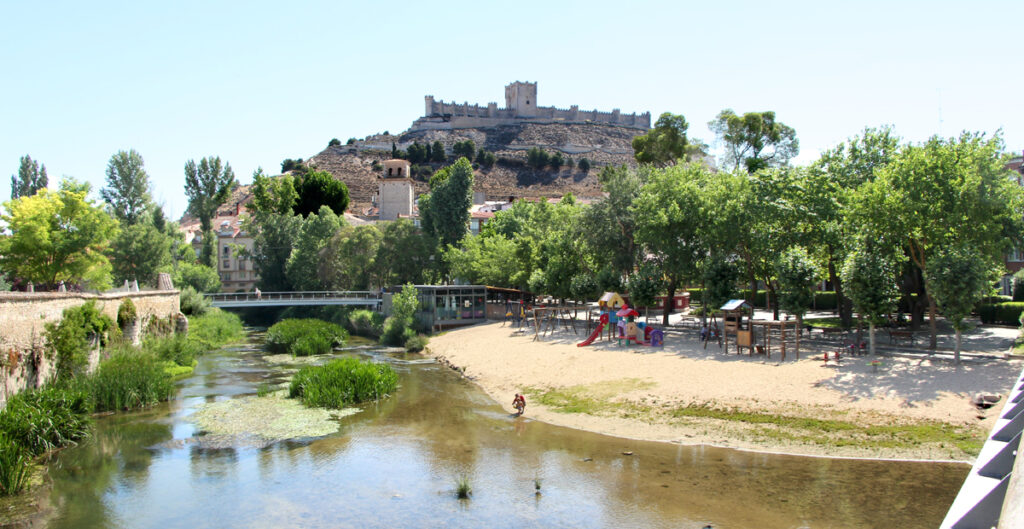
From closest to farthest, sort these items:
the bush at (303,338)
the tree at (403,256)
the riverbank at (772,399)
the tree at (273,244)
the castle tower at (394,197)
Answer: the riverbank at (772,399) → the bush at (303,338) → the tree at (403,256) → the tree at (273,244) → the castle tower at (394,197)

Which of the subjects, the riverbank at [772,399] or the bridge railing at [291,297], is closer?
the riverbank at [772,399]

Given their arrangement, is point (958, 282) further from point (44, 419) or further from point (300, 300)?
point (300, 300)

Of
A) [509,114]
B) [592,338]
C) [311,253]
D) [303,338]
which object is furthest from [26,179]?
[509,114]

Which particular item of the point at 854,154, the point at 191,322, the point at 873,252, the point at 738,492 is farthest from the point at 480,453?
the point at 191,322

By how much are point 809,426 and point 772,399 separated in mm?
2214

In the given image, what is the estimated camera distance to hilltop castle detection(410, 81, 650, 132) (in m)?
183

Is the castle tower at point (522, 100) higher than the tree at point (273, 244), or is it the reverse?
the castle tower at point (522, 100)

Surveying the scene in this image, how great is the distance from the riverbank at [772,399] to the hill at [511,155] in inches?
4044

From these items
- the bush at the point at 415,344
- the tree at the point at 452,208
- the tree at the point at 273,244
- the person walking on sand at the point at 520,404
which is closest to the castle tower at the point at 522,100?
the tree at the point at 273,244

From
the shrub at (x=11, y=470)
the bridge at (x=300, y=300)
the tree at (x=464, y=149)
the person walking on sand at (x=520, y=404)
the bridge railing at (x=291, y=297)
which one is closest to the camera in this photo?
the shrub at (x=11, y=470)

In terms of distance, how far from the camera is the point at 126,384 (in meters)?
25.5

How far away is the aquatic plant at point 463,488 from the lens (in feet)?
52.2

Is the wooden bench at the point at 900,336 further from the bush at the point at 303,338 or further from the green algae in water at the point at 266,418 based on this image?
the bush at the point at 303,338

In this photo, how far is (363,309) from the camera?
196ft
